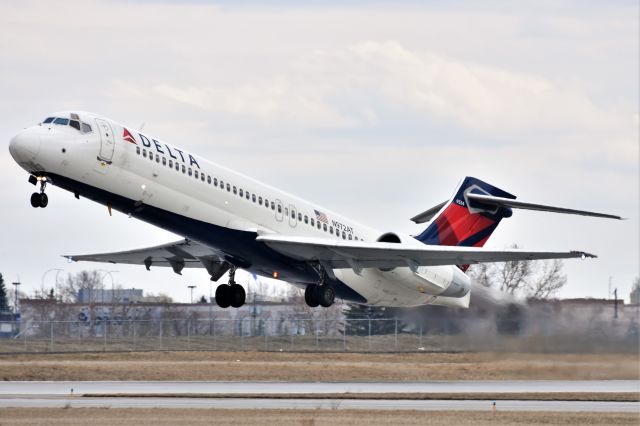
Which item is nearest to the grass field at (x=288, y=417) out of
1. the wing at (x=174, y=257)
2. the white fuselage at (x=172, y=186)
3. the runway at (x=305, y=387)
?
the white fuselage at (x=172, y=186)

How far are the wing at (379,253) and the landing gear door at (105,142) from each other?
5.63m

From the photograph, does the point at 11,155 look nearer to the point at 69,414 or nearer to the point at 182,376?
the point at 69,414

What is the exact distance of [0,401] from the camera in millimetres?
42938

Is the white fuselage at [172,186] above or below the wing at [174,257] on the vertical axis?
above

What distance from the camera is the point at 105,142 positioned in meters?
35.5

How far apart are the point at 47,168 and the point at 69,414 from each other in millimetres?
8714

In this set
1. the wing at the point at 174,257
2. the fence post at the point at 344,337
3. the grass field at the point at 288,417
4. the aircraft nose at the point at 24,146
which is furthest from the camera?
the fence post at the point at 344,337

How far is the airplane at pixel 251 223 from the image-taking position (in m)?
35.3

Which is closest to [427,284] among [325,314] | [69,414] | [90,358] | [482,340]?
[482,340]

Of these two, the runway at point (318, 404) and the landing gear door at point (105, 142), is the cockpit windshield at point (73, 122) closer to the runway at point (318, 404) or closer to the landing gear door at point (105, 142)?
the landing gear door at point (105, 142)

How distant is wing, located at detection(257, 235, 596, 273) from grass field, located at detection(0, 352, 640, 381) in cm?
790

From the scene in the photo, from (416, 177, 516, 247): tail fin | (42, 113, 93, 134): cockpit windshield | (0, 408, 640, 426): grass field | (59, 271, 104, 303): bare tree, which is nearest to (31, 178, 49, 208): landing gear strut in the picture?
(42, 113, 93, 134): cockpit windshield

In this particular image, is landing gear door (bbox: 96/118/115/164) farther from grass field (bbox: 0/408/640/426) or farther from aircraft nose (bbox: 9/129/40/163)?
grass field (bbox: 0/408/640/426)

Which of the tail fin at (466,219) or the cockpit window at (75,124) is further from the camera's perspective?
the tail fin at (466,219)
